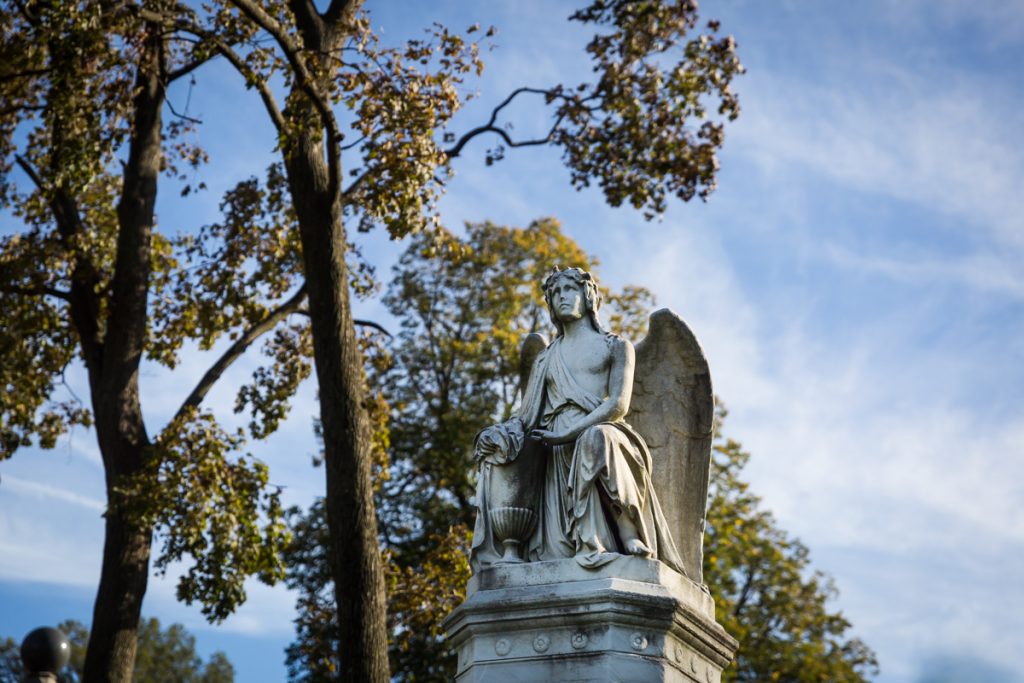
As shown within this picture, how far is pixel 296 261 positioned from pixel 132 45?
368cm

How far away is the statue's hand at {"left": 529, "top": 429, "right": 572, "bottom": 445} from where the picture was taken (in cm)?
761

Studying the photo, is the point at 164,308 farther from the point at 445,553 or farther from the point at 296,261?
the point at 445,553

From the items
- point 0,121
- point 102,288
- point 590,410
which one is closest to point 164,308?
point 102,288

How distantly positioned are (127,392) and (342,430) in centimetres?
365

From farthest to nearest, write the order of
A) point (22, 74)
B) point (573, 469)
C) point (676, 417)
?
point (22, 74) → point (676, 417) → point (573, 469)

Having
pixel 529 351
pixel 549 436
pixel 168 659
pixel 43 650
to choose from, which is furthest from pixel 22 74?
pixel 168 659

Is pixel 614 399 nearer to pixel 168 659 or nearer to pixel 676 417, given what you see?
pixel 676 417

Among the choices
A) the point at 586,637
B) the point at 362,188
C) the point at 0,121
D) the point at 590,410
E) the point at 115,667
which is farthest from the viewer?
the point at 0,121

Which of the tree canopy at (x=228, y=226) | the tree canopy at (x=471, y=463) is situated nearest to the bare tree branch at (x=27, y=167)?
the tree canopy at (x=228, y=226)

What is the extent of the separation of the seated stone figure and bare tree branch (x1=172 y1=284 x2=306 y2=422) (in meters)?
→ 7.91

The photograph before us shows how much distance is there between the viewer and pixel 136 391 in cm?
1460

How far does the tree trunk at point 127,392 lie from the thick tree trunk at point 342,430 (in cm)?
264

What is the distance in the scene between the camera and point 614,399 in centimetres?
763

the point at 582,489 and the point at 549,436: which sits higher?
the point at 549,436
